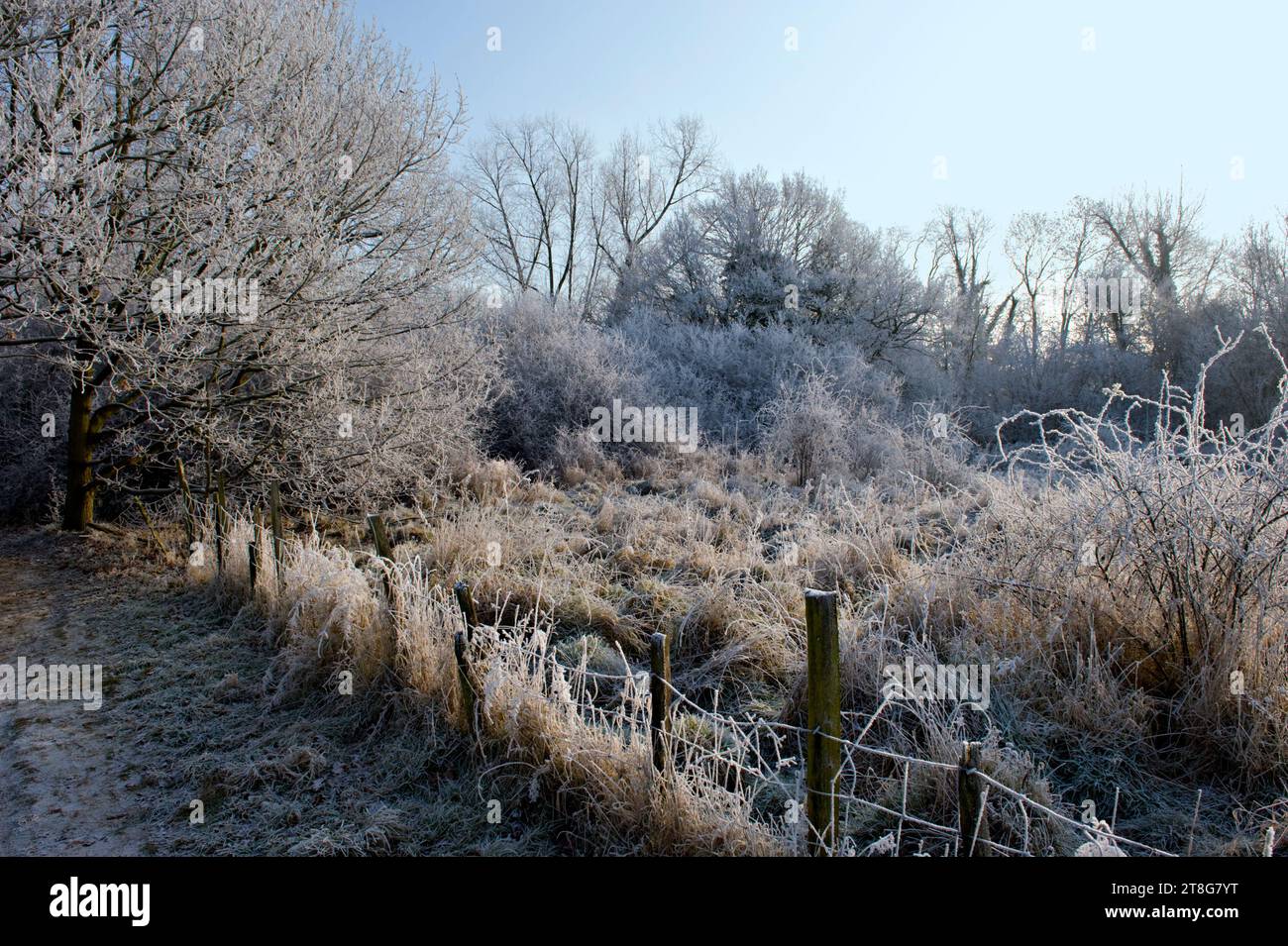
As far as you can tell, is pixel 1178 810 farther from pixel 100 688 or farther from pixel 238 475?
pixel 238 475

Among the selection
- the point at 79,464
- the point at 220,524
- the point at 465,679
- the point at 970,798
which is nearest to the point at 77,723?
the point at 465,679

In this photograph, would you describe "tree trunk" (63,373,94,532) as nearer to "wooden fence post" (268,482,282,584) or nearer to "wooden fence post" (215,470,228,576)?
"wooden fence post" (215,470,228,576)

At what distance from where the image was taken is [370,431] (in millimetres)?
8852

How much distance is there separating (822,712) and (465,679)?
6.36ft

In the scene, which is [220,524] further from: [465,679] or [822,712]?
[822,712]

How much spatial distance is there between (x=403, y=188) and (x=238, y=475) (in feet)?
12.7

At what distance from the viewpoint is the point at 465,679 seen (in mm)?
3570

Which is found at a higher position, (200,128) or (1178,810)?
(200,128)

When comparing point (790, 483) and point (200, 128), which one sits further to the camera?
point (790, 483)

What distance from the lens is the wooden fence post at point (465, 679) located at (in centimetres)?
356

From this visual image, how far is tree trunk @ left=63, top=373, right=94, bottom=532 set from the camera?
26.5 ft

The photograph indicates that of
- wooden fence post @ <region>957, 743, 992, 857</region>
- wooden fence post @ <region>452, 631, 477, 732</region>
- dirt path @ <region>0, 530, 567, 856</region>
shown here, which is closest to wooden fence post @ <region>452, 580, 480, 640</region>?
wooden fence post @ <region>452, 631, 477, 732</region>
